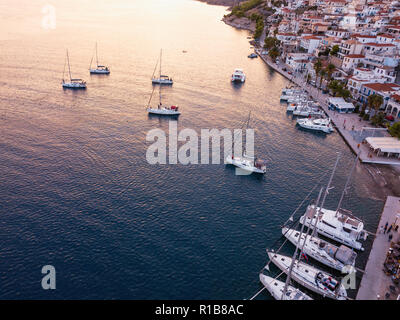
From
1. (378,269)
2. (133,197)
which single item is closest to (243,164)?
(133,197)

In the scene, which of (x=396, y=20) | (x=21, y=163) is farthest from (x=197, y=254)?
(x=396, y=20)

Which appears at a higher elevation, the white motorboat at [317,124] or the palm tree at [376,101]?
the palm tree at [376,101]

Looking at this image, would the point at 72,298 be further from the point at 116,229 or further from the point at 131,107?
the point at 131,107

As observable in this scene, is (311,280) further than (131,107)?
No

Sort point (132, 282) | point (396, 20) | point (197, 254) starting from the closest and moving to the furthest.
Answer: point (132, 282) → point (197, 254) → point (396, 20)

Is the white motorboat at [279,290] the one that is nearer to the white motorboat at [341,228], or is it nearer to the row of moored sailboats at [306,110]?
the white motorboat at [341,228]

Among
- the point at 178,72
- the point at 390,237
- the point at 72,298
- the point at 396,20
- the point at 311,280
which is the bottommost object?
the point at 72,298

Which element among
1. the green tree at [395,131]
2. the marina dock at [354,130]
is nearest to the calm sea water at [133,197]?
the marina dock at [354,130]
